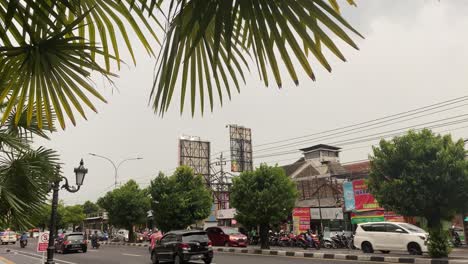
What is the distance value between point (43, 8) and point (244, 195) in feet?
75.9

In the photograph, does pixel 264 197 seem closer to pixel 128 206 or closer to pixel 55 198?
pixel 55 198

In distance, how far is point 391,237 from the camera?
61.8 feet

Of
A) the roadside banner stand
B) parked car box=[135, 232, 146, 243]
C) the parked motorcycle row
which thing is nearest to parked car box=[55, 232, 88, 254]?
the parked motorcycle row

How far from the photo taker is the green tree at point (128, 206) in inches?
1545

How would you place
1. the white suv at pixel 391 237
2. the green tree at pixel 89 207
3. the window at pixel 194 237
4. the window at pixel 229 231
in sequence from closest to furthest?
the window at pixel 194 237, the white suv at pixel 391 237, the window at pixel 229 231, the green tree at pixel 89 207

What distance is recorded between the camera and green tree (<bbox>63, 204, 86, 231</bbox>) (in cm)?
Result: 8154

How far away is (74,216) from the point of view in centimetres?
8188

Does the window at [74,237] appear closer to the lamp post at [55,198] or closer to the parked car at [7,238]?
the lamp post at [55,198]

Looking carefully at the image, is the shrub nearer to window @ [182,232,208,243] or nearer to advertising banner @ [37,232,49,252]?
window @ [182,232,208,243]

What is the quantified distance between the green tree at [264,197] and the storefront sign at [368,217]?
4.97 meters

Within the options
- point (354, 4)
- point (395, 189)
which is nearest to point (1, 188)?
point (354, 4)

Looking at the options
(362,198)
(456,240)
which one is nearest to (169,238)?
(362,198)

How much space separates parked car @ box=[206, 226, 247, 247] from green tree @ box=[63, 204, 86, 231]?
59.7m

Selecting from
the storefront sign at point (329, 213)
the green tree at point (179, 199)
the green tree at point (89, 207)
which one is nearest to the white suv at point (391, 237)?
the storefront sign at point (329, 213)
